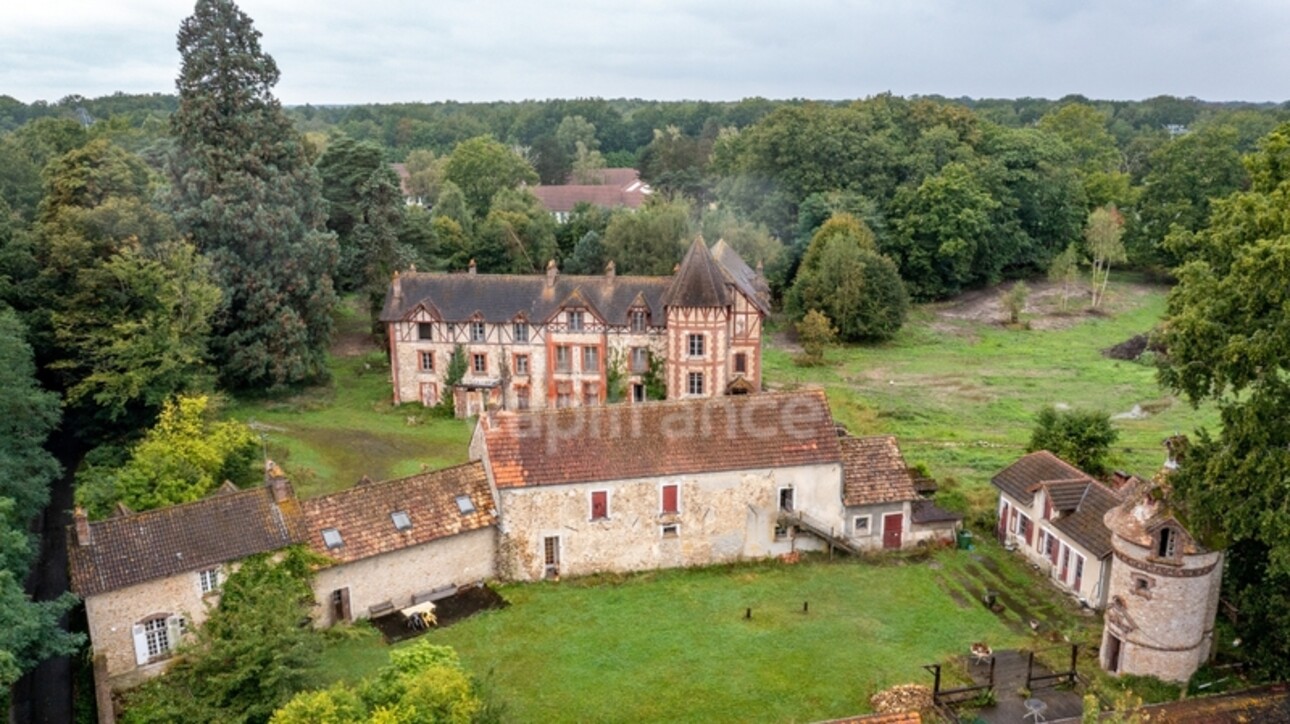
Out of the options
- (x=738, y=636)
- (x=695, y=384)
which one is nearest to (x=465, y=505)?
(x=738, y=636)

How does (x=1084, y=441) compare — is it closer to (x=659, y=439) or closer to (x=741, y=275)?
(x=659, y=439)

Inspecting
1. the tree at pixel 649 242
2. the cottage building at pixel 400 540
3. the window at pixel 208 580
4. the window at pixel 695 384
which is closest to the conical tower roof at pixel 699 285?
the window at pixel 695 384

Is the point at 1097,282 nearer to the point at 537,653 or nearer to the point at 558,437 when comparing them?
the point at 558,437

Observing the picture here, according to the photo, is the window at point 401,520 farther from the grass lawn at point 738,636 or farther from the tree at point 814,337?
the tree at point 814,337

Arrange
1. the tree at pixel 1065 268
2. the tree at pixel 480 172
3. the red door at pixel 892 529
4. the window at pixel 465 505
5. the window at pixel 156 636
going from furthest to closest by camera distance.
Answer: the tree at pixel 480 172 < the tree at pixel 1065 268 < the red door at pixel 892 529 < the window at pixel 465 505 < the window at pixel 156 636

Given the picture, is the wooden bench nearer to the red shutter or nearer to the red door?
the red shutter

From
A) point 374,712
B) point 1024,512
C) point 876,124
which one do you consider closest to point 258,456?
point 374,712
